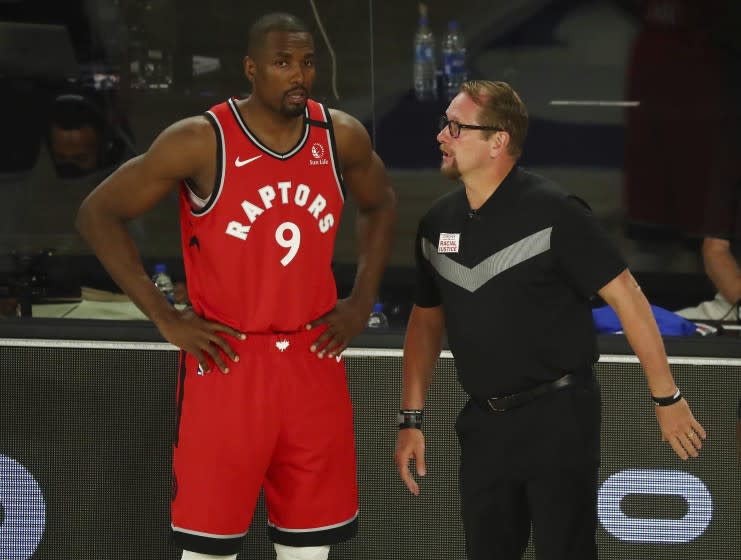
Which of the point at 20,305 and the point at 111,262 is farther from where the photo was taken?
the point at 20,305

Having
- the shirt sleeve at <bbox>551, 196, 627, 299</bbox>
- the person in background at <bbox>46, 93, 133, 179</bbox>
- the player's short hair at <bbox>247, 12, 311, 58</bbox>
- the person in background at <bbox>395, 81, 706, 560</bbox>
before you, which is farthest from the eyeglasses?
the person in background at <bbox>46, 93, 133, 179</bbox>

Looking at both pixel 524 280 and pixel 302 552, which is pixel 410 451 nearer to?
pixel 302 552

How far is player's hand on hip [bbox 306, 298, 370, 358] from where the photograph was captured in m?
3.34

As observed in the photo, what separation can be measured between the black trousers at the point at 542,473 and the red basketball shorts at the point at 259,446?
0.43 meters

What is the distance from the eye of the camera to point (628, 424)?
3828 millimetres

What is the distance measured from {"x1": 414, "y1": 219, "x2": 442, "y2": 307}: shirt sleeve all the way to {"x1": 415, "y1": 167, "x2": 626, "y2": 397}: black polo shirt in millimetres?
128

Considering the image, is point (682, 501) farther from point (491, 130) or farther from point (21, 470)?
point (21, 470)

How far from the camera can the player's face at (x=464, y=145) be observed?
3064 mm

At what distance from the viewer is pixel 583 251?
9.73 ft

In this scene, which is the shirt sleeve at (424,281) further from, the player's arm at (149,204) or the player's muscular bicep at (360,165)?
the player's arm at (149,204)

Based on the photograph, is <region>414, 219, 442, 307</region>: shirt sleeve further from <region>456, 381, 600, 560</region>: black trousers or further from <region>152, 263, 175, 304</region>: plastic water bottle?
<region>152, 263, 175, 304</region>: plastic water bottle

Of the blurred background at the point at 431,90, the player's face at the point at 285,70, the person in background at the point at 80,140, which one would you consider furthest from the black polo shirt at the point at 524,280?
the person in background at the point at 80,140

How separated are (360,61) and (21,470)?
3.07 m

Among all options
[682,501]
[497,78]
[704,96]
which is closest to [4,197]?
[497,78]
